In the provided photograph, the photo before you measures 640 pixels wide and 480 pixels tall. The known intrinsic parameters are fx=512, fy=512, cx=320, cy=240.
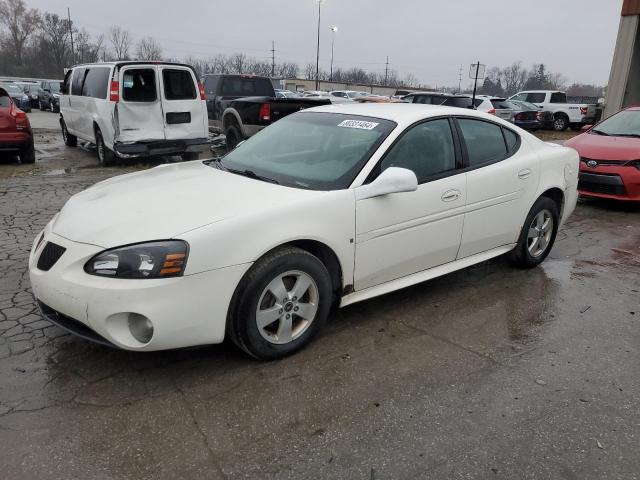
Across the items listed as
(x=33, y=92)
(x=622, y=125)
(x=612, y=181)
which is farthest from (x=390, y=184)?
(x=33, y=92)

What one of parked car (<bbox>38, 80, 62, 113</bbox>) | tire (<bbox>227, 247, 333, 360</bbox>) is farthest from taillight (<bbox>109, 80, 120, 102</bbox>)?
parked car (<bbox>38, 80, 62, 113</bbox>)

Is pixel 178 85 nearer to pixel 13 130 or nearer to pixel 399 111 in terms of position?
pixel 13 130

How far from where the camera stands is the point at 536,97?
23.1 meters

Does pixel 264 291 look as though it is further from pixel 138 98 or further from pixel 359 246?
pixel 138 98

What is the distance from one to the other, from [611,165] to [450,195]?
487 centimetres

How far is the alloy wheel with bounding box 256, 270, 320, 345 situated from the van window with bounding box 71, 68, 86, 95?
926cm

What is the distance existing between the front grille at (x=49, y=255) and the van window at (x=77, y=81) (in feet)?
28.4

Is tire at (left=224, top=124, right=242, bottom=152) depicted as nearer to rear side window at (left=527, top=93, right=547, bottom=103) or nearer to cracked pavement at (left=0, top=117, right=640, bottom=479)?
cracked pavement at (left=0, top=117, right=640, bottom=479)

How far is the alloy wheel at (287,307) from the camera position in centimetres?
301

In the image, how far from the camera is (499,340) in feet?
11.6

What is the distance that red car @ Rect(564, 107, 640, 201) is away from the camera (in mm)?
7281

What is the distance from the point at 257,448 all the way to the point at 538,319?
2.49m

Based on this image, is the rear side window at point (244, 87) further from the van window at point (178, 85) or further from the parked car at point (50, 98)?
the parked car at point (50, 98)

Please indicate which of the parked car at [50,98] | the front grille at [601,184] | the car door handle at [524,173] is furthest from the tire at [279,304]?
the parked car at [50,98]
